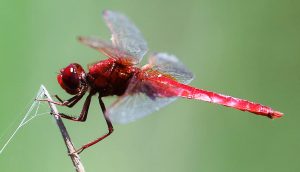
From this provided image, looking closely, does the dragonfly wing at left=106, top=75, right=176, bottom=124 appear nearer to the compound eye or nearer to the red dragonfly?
the red dragonfly

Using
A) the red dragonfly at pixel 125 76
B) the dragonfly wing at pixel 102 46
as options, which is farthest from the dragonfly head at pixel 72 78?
the dragonfly wing at pixel 102 46

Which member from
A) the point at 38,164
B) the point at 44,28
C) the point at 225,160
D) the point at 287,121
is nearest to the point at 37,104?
the point at 38,164

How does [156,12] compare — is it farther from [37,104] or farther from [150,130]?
[37,104]

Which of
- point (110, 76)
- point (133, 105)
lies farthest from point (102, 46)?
point (133, 105)

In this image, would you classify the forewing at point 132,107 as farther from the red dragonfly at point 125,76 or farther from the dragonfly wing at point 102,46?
the dragonfly wing at point 102,46

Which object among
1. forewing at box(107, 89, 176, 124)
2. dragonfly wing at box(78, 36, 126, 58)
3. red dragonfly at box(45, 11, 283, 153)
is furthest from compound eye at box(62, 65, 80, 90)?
forewing at box(107, 89, 176, 124)
